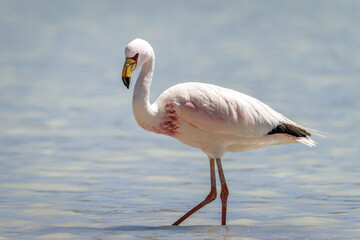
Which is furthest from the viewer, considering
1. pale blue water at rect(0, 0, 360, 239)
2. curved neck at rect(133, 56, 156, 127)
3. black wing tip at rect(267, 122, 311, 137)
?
pale blue water at rect(0, 0, 360, 239)

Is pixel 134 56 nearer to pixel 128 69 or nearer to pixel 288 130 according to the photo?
pixel 128 69

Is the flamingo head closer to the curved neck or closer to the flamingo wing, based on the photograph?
the curved neck

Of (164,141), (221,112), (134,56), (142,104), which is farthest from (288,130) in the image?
(164,141)

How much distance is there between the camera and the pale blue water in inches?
381

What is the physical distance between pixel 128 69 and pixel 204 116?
885 mm

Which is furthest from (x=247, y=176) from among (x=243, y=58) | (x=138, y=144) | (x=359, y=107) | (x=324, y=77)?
(x=243, y=58)

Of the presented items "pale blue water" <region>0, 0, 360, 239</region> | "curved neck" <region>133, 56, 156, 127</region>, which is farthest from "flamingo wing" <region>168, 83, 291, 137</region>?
"pale blue water" <region>0, 0, 360, 239</region>

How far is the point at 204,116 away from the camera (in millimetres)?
8891

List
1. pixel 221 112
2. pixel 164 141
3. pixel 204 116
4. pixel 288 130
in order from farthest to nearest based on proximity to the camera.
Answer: pixel 164 141 < pixel 288 130 < pixel 221 112 < pixel 204 116

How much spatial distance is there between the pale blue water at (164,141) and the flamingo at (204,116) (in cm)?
91

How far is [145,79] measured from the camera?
8.99 m

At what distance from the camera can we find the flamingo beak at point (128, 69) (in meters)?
8.70

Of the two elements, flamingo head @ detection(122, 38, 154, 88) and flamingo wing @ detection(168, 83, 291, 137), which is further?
flamingo wing @ detection(168, 83, 291, 137)

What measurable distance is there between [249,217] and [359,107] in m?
10.2
